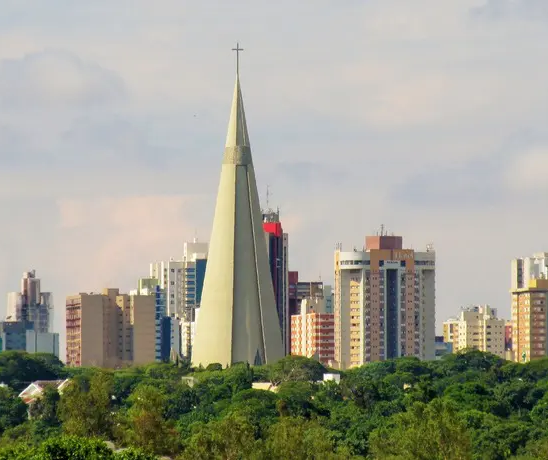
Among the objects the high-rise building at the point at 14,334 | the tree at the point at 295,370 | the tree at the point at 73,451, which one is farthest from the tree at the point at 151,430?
the high-rise building at the point at 14,334

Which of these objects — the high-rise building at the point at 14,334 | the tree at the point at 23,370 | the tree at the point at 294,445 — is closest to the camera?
the tree at the point at 294,445

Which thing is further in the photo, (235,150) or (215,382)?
(235,150)

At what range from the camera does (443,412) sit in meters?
64.9

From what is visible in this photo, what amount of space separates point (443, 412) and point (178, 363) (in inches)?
2264

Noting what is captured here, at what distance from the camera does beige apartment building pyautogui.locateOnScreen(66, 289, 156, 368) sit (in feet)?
512

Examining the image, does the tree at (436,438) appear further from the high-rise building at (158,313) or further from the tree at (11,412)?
the high-rise building at (158,313)

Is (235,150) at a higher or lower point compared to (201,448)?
higher

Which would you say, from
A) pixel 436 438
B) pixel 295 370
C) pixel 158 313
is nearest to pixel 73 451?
pixel 436 438

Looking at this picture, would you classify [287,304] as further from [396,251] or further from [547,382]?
[547,382]

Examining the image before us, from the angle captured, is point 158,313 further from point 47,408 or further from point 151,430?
point 151,430

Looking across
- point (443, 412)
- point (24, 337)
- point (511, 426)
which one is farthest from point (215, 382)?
point (24, 337)

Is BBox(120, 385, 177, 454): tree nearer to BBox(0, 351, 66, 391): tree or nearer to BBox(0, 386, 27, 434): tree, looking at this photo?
BBox(0, 386, 27, 434): tree

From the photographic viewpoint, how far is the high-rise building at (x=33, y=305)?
177m

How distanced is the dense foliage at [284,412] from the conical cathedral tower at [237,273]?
303 cm
